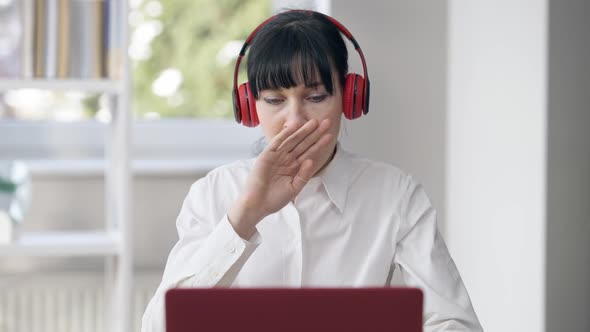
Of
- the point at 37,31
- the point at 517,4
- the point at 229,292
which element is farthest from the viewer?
the point at 37,31

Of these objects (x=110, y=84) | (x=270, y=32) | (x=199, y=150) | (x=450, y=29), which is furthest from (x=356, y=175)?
(x=199, y=150)

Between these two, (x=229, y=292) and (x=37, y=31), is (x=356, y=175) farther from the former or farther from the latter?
(x=37, y=31)

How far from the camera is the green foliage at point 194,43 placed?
9.58ft

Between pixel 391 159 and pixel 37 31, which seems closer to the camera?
pixel 391 159

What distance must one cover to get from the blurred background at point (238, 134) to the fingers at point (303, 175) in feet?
1.92

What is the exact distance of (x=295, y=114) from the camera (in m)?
1.39

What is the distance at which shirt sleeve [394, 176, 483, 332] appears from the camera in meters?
1.33

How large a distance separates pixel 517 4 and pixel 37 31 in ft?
4.33

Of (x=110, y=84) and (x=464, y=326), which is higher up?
(x=110, y=84)

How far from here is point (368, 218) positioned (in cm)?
153

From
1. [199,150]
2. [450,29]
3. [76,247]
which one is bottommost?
[76,247]

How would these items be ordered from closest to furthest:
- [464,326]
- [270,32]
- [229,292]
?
[229,292]
[464,326]
[270,32]

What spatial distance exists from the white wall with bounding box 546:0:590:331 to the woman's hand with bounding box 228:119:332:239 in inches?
22.6

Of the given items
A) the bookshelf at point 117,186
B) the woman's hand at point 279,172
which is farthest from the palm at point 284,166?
the bookshelf at point 117,186
